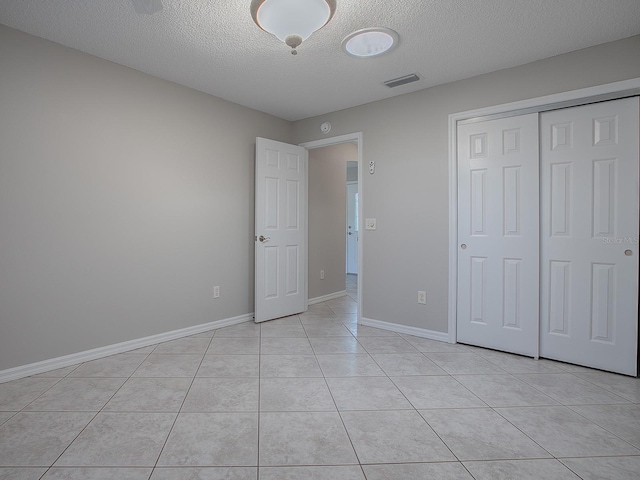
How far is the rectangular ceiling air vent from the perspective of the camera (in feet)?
9.78

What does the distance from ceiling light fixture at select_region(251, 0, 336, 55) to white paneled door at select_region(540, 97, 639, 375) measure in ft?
6.38

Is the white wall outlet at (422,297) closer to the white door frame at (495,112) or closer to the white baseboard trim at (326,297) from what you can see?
the white door frame at (495,112)

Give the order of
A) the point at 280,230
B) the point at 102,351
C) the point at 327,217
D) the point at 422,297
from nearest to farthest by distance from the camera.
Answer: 1. the point at 102,351
2. the point at 422,297
3. the point at 280,230
4. the point at 327,217

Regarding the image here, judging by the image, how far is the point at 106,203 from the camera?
2719 millimetres

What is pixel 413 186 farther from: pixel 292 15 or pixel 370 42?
pixel 292 15

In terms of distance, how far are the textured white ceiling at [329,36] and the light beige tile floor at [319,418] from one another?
7.67 ft

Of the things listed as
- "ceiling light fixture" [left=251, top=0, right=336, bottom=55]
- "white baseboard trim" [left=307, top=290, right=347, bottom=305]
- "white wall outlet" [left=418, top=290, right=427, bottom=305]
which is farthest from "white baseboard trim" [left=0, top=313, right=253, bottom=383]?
"ceiling light fixture" [left=251, top=0, right=336, bottom=55]

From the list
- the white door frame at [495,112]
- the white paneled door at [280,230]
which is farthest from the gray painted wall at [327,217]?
the white door frame at [495,112]

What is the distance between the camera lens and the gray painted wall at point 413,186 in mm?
2959

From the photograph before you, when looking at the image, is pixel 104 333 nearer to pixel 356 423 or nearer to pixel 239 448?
pixel 239 448

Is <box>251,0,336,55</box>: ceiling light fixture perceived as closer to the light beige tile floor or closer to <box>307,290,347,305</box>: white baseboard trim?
the light beige tile floor

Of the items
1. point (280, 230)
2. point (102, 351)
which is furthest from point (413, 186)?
point (102, 351)

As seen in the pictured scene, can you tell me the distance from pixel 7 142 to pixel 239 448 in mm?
2419

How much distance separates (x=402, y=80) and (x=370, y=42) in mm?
735
